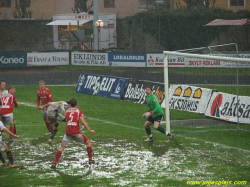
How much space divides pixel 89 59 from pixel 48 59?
3.84 metres

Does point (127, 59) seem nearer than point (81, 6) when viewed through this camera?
Yes

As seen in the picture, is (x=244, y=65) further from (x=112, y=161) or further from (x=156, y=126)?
(x=112, y=161)

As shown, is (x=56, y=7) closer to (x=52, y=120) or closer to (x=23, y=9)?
(x=23, y=9)

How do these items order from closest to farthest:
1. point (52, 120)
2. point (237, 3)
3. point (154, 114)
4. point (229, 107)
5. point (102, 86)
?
point (154, 114)
point (52, 120)
point (229, 107)
point (102, 86)
point (237, 3)

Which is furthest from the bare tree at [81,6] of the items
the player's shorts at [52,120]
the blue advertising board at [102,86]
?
the player's shorts at [52,120]

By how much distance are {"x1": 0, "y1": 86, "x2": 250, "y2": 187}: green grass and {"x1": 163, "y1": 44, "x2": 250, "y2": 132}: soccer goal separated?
0.52 meters

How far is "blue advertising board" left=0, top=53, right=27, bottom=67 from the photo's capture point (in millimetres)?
A: 38781

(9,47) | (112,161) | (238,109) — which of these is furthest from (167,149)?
(9,47)

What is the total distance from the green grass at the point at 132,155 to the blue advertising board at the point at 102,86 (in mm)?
4962

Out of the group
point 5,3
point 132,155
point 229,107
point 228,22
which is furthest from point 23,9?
point 132,155

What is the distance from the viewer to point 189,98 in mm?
20234

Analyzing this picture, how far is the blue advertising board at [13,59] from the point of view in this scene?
127 ft

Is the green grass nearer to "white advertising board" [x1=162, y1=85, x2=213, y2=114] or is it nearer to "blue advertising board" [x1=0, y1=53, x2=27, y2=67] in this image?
"white advertising board" [x1=162, y1=85, x2=213, y2=114]

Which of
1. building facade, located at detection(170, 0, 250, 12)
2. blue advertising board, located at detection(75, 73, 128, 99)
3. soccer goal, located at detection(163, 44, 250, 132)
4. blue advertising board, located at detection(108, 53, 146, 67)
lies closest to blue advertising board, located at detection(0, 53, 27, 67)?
blue advertising board, located at detection(108, 53, 146, 67)
